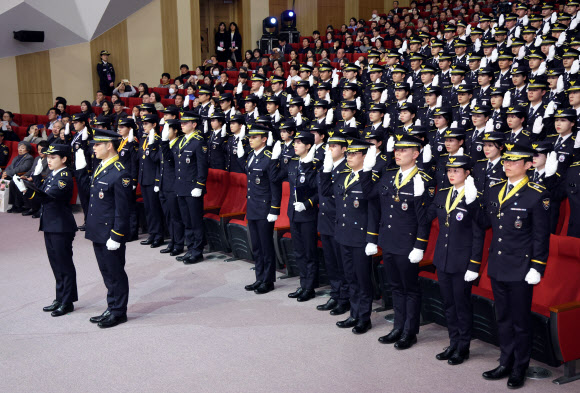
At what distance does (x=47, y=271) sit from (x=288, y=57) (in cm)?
870

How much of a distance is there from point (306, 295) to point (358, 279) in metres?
0.86

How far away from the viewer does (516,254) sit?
3.87m

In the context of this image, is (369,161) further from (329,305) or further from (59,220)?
(59,220)

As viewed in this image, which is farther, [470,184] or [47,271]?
[47,271]

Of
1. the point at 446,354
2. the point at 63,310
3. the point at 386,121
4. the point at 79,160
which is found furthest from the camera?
the point at 386,121

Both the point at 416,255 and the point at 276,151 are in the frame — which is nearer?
the point at 416,255

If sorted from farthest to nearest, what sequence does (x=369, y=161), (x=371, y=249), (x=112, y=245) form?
(x=112, y=245) < (x=369, y=161) < (x=371, y=249)

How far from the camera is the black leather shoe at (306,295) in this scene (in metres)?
5.57

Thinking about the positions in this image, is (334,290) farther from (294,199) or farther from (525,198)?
(525,198)

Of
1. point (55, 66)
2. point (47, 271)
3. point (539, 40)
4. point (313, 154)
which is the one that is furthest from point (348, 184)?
point (55, 66)

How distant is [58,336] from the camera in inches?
192

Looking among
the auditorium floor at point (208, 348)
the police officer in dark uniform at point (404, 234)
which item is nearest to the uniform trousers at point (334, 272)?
the auditorium floor at point (208, 348)

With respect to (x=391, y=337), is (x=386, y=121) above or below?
above

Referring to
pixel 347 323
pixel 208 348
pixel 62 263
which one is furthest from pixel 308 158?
pixel 62 263
